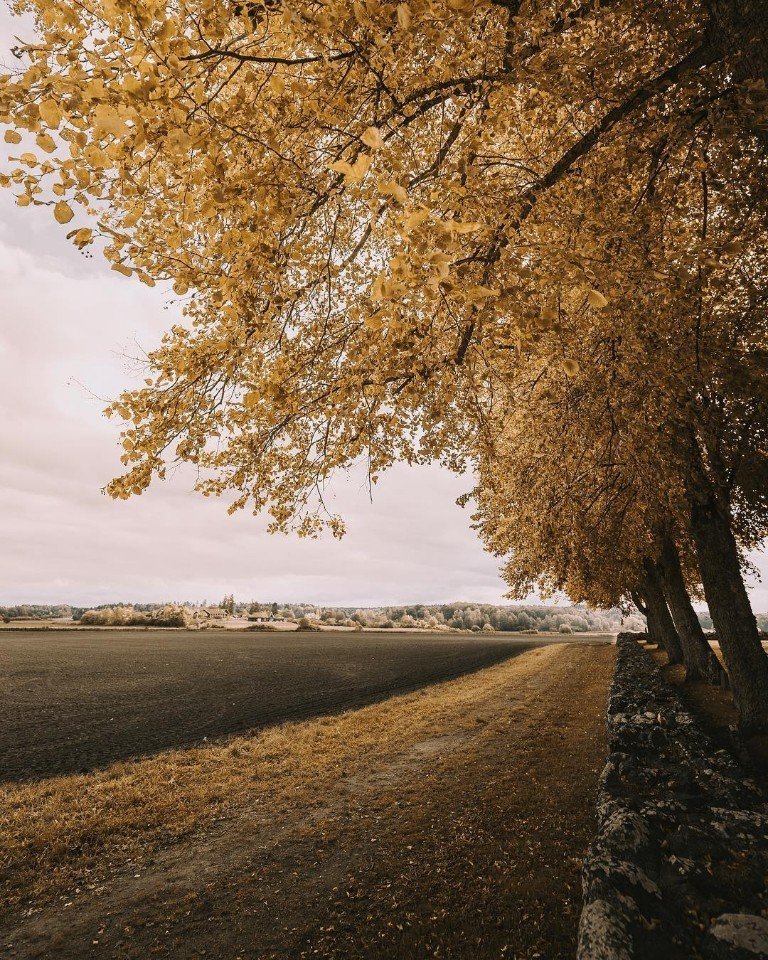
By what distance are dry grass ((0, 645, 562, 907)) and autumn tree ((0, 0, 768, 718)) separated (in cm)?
532

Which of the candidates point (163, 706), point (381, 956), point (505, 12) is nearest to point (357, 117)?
point (505, 12)

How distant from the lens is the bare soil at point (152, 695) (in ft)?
39.7

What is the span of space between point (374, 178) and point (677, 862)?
7.16m

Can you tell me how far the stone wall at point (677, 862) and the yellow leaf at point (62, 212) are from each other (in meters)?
6.41

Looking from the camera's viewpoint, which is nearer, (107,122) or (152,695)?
(107,122)

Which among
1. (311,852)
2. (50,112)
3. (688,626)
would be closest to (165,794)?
(311,852)

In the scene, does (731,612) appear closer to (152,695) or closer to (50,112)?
(50,112)

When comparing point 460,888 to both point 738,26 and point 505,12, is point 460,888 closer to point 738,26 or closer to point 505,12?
point 738,26

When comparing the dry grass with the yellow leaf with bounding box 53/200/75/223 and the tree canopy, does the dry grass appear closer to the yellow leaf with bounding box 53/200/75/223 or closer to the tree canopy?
the tree canopy

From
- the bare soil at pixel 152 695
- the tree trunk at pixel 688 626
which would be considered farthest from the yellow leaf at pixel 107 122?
the tree trunk at pixel 688 626

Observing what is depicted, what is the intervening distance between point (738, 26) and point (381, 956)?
953cm

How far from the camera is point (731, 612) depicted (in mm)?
10734

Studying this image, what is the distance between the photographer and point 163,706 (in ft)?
55.7

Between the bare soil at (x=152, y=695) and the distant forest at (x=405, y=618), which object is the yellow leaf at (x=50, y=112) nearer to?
the bare soil at (x=152, y=695)
